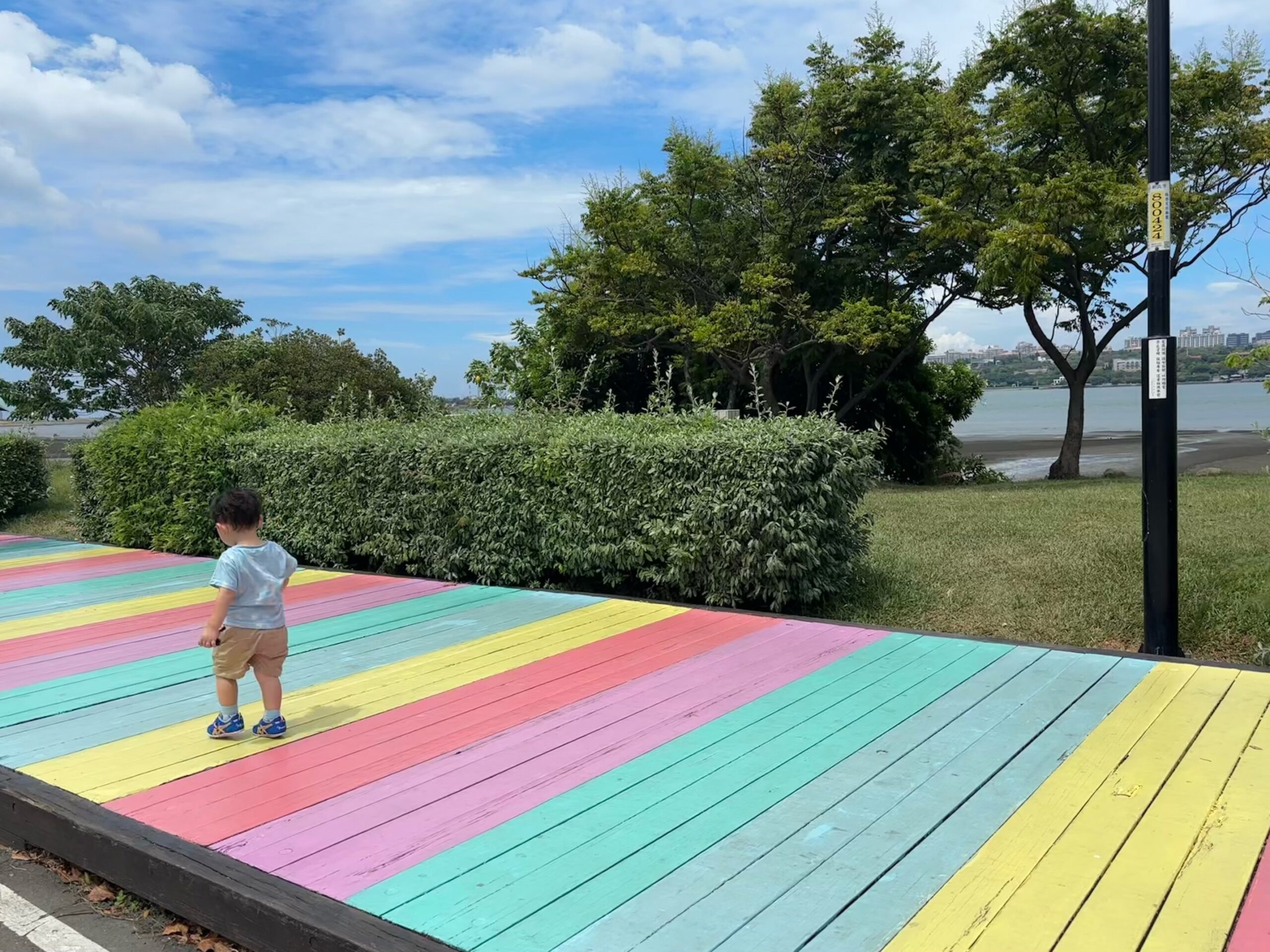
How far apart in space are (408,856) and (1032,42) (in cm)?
1847

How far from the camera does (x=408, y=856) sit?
3385 mm

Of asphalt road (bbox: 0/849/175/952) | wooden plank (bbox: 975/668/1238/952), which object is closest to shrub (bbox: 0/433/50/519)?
asphalt road (bbox: 0/849/175/952)

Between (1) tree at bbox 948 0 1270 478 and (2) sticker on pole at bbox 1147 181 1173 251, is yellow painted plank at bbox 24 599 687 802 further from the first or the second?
(1) tree at bbox 948 0 1270 478

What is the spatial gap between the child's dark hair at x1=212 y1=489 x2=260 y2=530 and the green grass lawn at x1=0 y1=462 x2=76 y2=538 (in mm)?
10706

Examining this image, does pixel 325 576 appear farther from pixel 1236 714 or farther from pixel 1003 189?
pixel 1003 189

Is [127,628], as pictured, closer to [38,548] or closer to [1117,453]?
[38,548]

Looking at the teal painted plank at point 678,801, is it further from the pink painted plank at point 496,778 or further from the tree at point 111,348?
the tree at point 111,348

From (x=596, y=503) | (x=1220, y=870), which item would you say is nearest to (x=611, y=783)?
(x=1220, y=870)

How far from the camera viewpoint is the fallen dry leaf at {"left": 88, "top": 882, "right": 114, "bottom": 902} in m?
3.59

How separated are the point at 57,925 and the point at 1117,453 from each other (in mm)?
31071


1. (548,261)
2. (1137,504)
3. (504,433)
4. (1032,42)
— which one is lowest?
(1137,504)

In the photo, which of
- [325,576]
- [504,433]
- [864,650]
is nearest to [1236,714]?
[864,650]

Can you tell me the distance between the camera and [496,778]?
4051 mm

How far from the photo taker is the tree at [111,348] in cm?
3117
